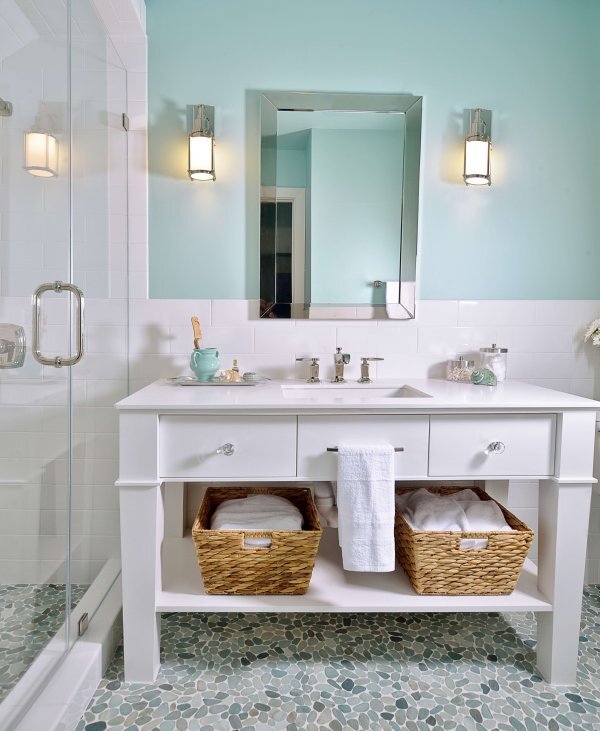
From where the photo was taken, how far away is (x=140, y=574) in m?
1.67

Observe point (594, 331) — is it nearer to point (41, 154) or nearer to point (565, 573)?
point (565, 573)

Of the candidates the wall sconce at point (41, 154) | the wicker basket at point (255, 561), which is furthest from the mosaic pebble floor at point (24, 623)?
the wall sconce at point (41, 154)

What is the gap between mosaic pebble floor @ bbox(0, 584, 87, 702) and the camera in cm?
127

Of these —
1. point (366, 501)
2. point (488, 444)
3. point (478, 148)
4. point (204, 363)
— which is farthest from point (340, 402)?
point (478, 148)

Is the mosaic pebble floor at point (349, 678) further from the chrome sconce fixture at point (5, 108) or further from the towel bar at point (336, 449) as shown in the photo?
the chrome sconce fixture at point (5, 108)

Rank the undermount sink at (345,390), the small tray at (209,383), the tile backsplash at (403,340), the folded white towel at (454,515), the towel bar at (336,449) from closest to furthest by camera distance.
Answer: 1. the towel bar at (336,449)
2. the folded white towel at (454,515)
3. the small tray at (209,383)
4. the undermount sink at (345,390)
5. the tile backsplash at (403,340)

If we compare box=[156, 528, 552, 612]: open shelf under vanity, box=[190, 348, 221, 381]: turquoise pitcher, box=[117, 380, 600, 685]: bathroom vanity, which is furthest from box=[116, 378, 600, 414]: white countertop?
box=[156, 528, 552, 612]: open shelf under vanity

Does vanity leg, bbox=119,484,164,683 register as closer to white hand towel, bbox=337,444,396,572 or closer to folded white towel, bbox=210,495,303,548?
folded white towel, bbox=210,495,303,548

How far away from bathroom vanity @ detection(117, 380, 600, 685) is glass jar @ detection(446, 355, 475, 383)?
1.48 ft

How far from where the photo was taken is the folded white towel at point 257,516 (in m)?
1.79

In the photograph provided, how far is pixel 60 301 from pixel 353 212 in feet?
3.91

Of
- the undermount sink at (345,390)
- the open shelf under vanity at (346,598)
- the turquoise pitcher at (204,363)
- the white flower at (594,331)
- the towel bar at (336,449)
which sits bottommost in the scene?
the open shelf under vanity at (346,598)

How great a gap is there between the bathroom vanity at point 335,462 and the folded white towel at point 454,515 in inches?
6.5

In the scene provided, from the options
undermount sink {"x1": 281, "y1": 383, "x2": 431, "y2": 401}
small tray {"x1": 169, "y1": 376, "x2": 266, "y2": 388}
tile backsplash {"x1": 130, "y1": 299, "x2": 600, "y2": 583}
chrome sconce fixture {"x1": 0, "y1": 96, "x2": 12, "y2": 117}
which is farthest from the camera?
tile backsplash {"x1": 130, "y1": 299, "x2": 600, "y2": 583}
